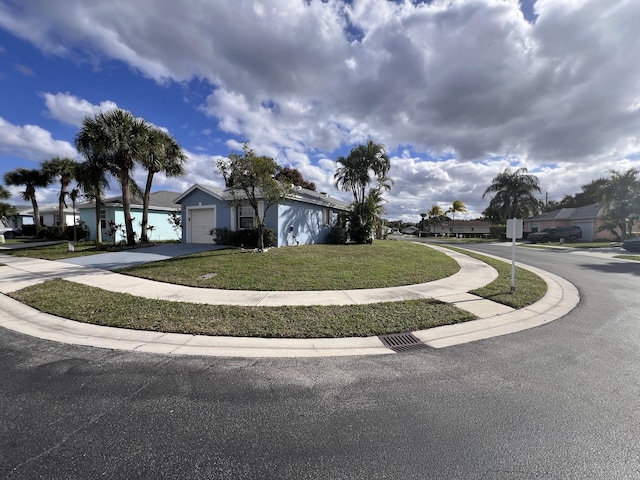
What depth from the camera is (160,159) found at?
16469mm

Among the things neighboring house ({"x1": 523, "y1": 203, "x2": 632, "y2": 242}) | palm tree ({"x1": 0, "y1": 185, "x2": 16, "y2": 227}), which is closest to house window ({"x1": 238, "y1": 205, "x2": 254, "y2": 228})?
palm tree ({"x1": 0, "y1": 185, "x2": 16, "y2": 227})

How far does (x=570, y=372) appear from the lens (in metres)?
3.55

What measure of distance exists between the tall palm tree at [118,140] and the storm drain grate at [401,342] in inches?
623

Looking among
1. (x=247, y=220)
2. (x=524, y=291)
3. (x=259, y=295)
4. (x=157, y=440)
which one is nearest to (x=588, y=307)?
(x=524, y=291)

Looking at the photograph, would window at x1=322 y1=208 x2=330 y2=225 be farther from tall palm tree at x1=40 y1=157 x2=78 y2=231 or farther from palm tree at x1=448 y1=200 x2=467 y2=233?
palm tree at x1=448 y1=200 x2=467 y2=233

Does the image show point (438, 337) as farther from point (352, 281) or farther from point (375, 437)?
point (352, 281)

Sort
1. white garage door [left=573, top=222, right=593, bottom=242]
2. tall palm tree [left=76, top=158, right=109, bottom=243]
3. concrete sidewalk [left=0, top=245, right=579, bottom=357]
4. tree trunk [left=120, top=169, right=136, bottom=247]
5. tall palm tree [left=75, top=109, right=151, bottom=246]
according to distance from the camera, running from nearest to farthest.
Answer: concrete sidewalk [left=0, top=245, right=579, bottom=357]
tall palm tree [left=75, top=109, right=151, bottom=246]
tree trunk [left=120, top=169, right=136, bottom=247]
tall palm tree [left=76, top=158, right=109, bottom=243]
white garage door [left=573, top=222, right=593, bottom=242]

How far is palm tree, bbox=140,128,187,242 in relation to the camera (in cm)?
1571

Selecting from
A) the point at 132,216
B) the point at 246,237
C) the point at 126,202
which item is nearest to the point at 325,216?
the point at 246,237

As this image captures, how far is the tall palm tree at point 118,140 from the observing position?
14.1 meters

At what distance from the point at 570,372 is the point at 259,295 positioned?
18.8 feet

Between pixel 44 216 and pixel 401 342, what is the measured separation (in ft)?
151

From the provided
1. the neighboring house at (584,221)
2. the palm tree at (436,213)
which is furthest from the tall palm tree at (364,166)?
the palm tree at (436,213)

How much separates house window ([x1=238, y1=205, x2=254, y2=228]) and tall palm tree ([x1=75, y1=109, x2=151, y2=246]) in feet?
19.5
